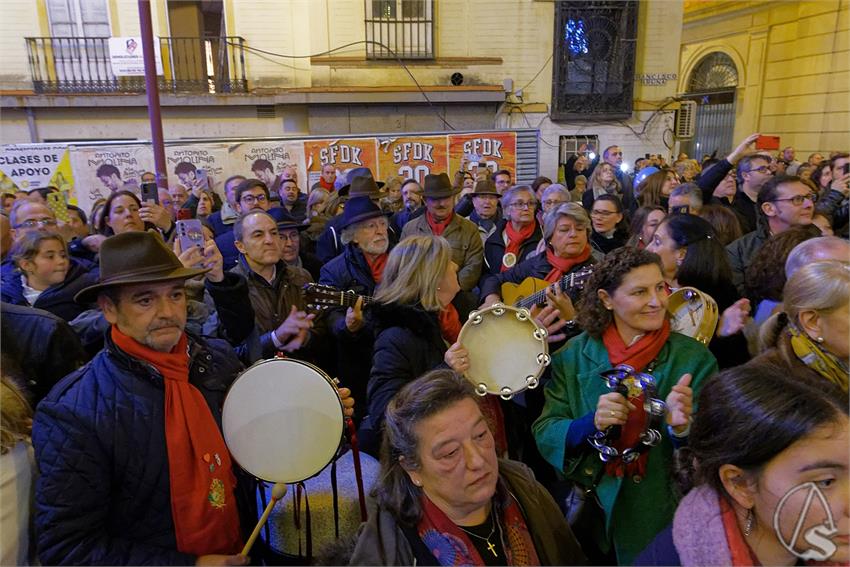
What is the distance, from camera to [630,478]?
7.55 ft

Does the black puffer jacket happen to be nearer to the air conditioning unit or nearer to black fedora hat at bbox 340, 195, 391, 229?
black fedora hat at bbox 340, 195, 391, 229

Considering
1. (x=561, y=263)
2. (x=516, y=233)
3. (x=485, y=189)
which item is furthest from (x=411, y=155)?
(x=561, y=263)

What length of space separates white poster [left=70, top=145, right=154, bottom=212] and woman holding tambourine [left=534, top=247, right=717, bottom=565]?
1009 centimetres

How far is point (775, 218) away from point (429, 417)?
11.8 ft

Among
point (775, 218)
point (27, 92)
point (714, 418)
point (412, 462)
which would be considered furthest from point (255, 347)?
point (27, 92)

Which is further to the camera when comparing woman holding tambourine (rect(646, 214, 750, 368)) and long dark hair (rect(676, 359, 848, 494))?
woman holding tambourine (rect(646, 214, 750, 368))

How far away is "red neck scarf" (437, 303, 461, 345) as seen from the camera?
3.14m

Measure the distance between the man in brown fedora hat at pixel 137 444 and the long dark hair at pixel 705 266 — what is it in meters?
2.60

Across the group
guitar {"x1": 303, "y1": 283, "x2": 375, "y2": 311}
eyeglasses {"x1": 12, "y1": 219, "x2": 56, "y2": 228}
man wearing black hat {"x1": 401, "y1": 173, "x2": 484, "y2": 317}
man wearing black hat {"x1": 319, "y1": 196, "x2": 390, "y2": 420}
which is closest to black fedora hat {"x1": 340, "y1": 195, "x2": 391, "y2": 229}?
man wearing black hat {"x1": 319, "y1": 196, "x2": 390, "y2": 420}

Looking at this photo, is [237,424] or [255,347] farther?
[255,347]

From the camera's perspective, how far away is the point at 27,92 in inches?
535

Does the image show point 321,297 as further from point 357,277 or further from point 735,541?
point 735,541

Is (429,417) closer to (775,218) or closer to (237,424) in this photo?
(237,424)

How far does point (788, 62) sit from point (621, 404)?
1887 centimetres
